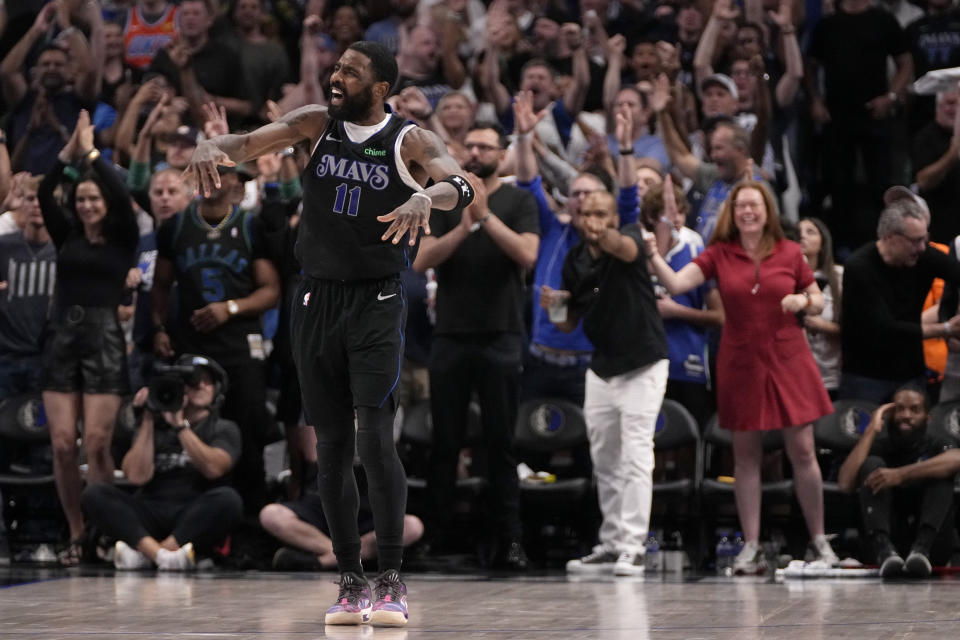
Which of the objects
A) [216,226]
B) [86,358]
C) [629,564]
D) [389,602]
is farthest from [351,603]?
[216,226]

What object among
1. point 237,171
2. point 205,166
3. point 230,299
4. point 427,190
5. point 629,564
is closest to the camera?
point 427,190

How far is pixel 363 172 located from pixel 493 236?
2.68 m

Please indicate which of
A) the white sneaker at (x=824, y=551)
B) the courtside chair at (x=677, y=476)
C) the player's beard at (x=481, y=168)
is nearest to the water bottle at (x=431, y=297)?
the player's beard at (x=481, y=168)

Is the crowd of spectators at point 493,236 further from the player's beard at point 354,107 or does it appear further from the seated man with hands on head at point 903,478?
the player's beard at point 354,107

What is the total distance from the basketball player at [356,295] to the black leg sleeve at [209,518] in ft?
9.03

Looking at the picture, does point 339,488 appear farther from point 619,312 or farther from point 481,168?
point 481,168

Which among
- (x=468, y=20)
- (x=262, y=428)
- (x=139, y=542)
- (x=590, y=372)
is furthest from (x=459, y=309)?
(x=468, y=20)

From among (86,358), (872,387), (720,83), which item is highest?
(720,83)

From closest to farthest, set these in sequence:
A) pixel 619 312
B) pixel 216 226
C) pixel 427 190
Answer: pixel 427 190, pixel 619 312, pixel 216 226

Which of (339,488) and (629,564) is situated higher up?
(339,488)

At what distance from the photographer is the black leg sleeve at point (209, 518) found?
8.54m

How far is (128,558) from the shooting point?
8508mm

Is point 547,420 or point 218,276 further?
point 218,276

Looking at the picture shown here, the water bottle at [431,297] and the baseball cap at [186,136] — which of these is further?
the baseball cap at [186,136]
